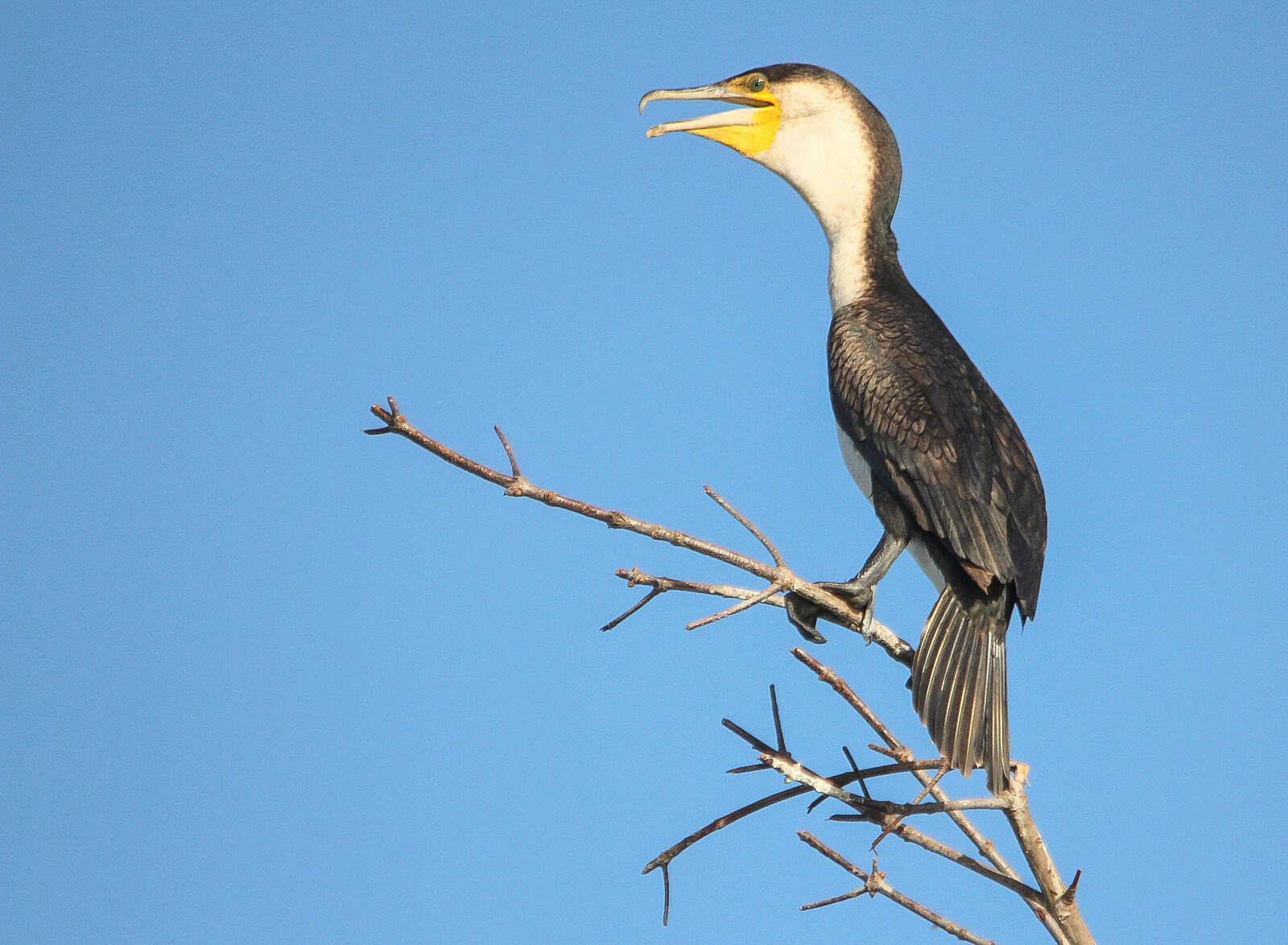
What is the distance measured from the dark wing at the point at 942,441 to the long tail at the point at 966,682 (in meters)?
0.13

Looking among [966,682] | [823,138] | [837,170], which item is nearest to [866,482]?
[966,682]

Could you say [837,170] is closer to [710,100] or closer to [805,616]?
[710,100]

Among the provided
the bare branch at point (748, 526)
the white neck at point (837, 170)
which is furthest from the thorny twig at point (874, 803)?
the white neck at point (837, 170)

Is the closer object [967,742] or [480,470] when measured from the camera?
[480,470]

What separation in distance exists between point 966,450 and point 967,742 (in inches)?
38.0

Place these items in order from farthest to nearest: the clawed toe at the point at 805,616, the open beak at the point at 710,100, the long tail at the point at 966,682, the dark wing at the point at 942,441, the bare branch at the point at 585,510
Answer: the open beak at the point at 710,100 → the dark wing at the point at 942,441 → the clawed toe at the point at 805,616 → the long tail at the point at 966,682 → the bare branch at the point at 585,510

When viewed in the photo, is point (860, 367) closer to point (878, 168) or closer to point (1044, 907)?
point (878, 168)

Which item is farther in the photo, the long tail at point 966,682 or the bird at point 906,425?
the bird at point 906,425

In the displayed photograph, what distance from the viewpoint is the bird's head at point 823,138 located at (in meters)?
4.76

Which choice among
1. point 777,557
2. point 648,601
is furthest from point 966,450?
point 648,601

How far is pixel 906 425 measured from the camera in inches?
162

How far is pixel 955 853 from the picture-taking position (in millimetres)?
3002

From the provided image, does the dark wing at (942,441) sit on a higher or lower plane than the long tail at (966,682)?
higher

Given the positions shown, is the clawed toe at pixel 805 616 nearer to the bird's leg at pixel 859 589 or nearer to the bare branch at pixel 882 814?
the bird's leg at pixel 859 589
